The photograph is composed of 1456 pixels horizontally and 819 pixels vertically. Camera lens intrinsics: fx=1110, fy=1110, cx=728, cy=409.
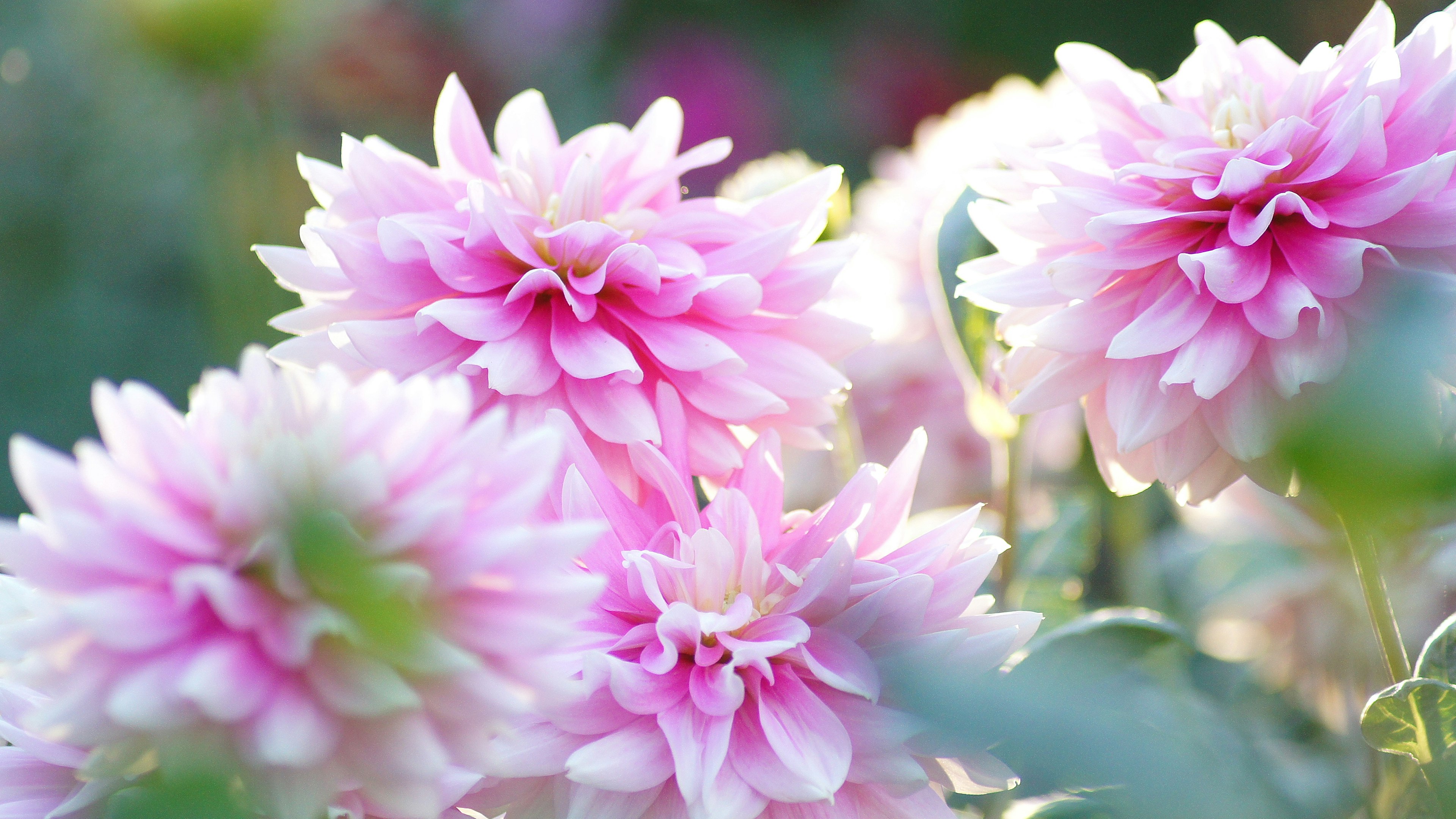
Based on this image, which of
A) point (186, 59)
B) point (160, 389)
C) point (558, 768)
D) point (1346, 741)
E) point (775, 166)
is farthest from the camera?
point (160, 389)

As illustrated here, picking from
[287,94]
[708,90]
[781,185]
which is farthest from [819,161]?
[781,185]

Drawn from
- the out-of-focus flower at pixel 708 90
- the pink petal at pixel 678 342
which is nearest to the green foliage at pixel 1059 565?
the pink petal at pixel 678 342

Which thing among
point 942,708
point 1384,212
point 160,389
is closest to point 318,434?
point 942,708

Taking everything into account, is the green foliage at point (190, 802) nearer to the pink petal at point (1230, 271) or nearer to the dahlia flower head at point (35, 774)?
the dahlia flower head at point (35, 774)

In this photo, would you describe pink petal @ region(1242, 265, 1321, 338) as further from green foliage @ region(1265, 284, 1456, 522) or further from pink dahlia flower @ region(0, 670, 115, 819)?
pink dahlia flower @ region(0, 670, 115, 819)

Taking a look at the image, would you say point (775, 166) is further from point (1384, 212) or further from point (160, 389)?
point (160, 389)
